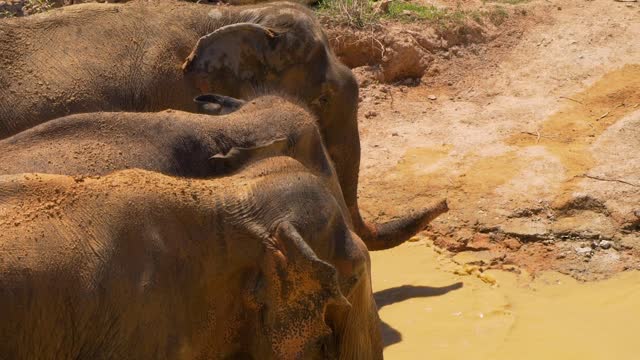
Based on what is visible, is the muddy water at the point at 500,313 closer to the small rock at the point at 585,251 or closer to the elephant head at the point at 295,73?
the small rock at the point at 585,251

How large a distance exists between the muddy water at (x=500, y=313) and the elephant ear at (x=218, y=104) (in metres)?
1.90

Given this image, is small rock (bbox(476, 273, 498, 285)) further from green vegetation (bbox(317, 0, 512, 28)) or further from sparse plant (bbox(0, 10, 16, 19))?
sparse plant (bbox(0, 10, 16, 19))

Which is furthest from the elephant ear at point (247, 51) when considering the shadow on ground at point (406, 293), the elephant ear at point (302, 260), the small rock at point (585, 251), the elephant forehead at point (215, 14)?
the elephant ear at point (302, 260)

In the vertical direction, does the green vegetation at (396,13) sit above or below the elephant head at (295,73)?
below

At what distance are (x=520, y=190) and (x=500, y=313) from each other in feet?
5.28

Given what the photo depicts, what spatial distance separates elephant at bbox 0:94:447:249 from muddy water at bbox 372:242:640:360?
82.6 inches

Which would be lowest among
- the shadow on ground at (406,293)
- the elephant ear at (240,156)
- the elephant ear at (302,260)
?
the shadow on ground at (406,293)

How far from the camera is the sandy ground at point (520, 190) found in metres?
7.33

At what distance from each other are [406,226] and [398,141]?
7.76 ft

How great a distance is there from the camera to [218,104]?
19.3 feet

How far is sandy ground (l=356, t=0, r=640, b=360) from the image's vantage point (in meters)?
7.33

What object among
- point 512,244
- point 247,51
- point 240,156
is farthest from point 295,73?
point 240,156

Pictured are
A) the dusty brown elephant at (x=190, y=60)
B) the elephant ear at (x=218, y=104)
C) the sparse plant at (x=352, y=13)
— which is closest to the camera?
the elephant ear at (x=218, y=104)

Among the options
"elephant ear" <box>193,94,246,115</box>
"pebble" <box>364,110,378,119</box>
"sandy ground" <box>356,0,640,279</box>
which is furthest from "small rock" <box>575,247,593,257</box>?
"elephant ear" <box>193,94,246,115</box>
